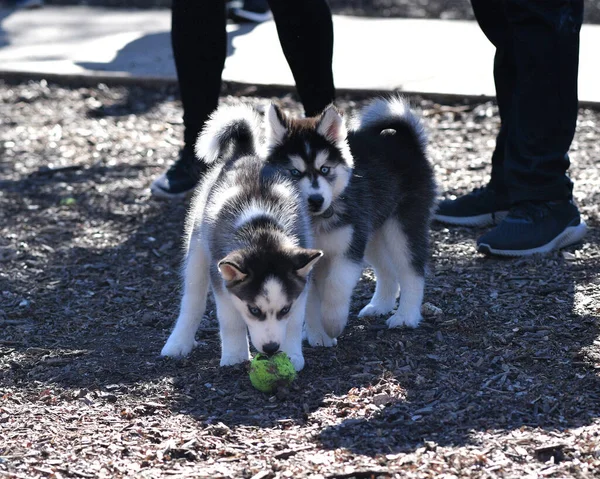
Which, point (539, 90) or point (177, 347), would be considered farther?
point (539, 90)

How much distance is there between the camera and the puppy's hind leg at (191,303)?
4426 millimetres

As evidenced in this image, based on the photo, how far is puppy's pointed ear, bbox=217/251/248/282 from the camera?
384cm

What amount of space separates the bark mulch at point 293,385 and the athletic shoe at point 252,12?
4.37 m

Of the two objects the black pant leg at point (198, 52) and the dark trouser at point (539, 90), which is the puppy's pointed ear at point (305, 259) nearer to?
the dark trouser at point (539, 90)

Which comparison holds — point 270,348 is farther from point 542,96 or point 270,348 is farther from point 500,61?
point 500,61

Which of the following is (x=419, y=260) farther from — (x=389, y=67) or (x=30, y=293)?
(x=389, y=67)

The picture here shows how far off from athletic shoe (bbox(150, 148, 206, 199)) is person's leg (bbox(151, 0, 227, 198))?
21cm

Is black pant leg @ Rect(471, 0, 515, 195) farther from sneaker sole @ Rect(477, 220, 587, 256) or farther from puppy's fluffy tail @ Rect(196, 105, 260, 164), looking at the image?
puppy's fluffy tail @ Rect(196, 105, 260, 164)

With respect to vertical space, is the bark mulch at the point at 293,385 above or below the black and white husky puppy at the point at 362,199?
below

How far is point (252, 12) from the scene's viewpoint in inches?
424

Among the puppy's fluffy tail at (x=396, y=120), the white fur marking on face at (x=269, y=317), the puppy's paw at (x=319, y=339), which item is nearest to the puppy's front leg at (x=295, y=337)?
the white fur marking on face at (x=269, y=317)

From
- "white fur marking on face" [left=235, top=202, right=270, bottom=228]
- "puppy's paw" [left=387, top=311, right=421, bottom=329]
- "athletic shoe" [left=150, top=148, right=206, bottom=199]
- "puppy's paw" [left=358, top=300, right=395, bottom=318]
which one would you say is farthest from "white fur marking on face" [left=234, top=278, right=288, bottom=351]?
"athletic shoe" [left=150, top=148, right=206, bottom=199]

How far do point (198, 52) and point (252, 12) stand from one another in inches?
200

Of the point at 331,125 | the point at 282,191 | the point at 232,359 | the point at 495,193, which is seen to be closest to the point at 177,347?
the point at 232,359
